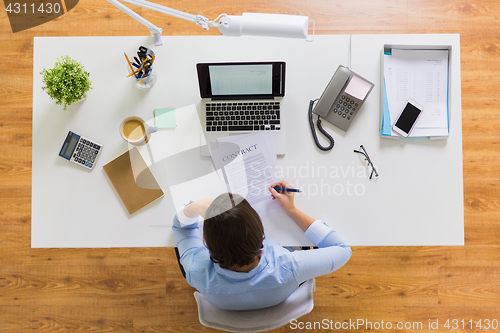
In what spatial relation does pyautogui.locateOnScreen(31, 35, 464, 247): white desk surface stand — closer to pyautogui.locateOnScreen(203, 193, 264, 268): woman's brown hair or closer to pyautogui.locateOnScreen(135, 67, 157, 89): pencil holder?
pyautogui.locateOnScreen(135, 67, 157, 89): pencil holder

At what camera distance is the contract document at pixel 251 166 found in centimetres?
115

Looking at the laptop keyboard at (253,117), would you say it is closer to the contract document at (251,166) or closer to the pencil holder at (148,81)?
the contract document at (251,166)

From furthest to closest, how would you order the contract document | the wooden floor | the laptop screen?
the wooden floor → the contract document → the laptop screen

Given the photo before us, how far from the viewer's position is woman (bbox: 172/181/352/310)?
2.89ft

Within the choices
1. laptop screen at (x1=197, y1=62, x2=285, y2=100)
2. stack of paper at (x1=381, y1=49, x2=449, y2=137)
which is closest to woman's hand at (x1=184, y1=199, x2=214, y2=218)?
laptop screen at (x1=197, y1=62, x2=285, y2=100)

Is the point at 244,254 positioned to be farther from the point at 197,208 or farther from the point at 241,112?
the point at 241,112

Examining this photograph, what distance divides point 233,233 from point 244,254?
0.07 meters

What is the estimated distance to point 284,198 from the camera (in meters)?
1.13

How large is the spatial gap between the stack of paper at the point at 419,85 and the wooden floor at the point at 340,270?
27.6 inches

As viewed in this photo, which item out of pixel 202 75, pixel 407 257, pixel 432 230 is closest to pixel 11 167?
pixel 202 75

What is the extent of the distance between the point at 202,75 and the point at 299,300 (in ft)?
2.51

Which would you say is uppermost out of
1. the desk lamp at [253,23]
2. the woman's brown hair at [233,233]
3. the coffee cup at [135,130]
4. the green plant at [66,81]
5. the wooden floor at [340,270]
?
the desk lamp at [253,23]

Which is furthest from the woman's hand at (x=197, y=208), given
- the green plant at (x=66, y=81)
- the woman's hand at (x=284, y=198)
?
the green plant at (x=66, y=81)

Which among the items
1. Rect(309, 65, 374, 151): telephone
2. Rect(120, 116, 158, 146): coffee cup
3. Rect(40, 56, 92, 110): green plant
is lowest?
Rect(120, 116, 158, 146): coffee cup
